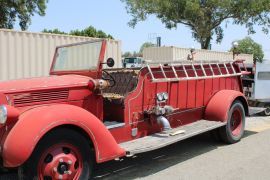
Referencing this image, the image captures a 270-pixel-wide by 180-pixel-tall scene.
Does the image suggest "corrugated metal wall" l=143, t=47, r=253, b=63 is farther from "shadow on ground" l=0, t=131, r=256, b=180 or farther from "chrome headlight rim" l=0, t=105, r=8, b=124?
"chrome headlight rim" l=0, t=105, r=8, b=124

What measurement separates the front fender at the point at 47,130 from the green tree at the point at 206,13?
26.3 m

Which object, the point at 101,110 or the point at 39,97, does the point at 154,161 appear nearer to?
the point at 101,110

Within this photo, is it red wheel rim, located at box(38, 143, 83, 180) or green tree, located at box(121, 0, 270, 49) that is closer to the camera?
red wheel rim, located at box(38, 143, 83, 180)

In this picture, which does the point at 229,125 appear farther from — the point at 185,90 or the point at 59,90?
the point at 59,90

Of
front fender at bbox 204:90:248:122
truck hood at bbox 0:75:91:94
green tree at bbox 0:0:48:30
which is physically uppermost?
green tree at bbox 0:0:48:30

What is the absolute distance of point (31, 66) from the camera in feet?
34.7

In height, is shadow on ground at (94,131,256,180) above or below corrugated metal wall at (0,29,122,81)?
below

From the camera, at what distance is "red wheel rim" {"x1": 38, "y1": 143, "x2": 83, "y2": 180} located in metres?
4.39

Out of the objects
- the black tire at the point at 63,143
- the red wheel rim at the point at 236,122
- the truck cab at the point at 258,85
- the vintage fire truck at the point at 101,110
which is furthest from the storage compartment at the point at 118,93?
the truck cab at the point at 258,85

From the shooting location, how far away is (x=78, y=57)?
6.05 metres

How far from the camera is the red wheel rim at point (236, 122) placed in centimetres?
757

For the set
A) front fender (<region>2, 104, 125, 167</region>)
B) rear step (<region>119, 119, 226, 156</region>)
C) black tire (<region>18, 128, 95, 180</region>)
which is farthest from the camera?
rear step (<region>119, 119, 226, 156</region>)

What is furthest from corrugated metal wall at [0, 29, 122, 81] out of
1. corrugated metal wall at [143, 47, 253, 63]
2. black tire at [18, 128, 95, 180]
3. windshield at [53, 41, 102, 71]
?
corrugated metal wall at [143, 47, 253, 63]

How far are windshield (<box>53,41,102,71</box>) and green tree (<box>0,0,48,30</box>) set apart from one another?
71.7ft
